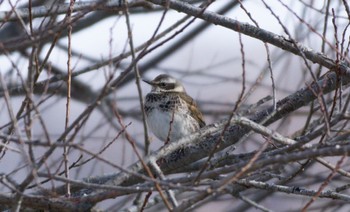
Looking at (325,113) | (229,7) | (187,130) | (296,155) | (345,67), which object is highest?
(229,7)

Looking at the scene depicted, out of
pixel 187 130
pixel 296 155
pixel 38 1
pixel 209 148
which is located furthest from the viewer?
pixel 38 1

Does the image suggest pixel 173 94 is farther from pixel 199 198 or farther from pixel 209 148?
pixel 199 198

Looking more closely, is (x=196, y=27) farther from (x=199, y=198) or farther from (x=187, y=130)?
(x=199, y=198)

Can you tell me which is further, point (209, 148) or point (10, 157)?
point (10, 157)

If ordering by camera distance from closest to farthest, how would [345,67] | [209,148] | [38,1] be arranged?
[345,67]
[209,148]
[38,1]

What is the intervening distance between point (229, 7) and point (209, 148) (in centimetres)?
438

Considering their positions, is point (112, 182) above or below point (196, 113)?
below

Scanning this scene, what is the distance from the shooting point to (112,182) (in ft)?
15.5

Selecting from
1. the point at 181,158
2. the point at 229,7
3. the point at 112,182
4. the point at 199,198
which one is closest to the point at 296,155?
the point at 199,198

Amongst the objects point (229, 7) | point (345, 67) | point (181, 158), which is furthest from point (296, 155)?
point (229, 7)

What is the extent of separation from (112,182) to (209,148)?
1.61m

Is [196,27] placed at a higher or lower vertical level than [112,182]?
higher

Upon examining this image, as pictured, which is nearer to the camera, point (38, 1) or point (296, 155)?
point (296, 155)

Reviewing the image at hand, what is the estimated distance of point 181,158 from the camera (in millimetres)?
6406
